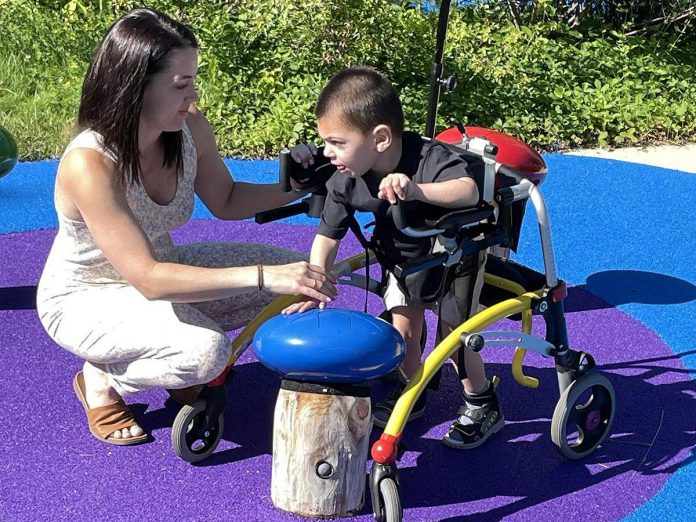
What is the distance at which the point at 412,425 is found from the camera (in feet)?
11.8

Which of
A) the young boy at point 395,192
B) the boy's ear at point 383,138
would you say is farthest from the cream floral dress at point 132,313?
the boy's ear at point 383,138

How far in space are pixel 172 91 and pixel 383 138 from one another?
0.67m

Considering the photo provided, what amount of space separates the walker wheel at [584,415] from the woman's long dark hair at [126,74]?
5.08 feet

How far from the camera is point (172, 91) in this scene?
313cm

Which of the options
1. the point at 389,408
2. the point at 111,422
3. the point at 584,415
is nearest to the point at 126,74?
the point at 111,422

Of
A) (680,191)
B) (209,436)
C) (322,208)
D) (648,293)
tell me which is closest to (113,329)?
(209,436)

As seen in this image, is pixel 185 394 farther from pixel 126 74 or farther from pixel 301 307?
pixel 126 74

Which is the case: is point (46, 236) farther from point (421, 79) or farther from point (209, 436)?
point (421, 79)

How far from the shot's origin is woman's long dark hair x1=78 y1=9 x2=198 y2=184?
308cm

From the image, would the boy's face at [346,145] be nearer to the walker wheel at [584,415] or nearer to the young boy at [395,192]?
the young boy at [395,192]

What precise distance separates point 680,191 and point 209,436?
4.31 metres

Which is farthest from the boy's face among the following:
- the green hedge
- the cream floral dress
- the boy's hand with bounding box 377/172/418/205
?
the green hedge

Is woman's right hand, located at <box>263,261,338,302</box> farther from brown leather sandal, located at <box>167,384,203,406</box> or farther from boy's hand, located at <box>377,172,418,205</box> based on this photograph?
brown leather sandal, located at <box>167,384,203,406</box>

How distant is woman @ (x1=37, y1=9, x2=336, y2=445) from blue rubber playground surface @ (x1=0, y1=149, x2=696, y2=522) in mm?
216
